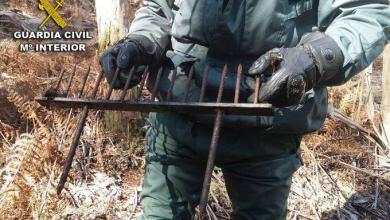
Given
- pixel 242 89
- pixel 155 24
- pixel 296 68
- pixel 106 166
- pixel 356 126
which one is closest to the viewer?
pixel 296 68

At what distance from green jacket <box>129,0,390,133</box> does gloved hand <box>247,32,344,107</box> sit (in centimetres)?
6

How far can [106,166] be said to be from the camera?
3.52m

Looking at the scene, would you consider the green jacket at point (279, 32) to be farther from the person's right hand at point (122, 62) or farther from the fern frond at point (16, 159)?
the fern frond at point (16, 159)

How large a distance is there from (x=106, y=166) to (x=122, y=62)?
2055mm

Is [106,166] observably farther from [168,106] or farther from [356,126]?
[168,106]

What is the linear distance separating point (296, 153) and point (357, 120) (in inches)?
104

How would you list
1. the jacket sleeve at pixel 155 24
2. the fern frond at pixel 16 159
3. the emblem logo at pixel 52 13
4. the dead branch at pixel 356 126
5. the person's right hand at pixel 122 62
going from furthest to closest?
→ 1. the emblem logo at pixel 52 13
2. the dead branch at pixel 356 126
3. the fern frond at pixel 16 159
4. the jacket sleeve at pixel 155 24
5. the person's right hand at pixel 122 62

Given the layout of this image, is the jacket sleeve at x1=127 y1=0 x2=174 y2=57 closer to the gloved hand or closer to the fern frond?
the gloved hand

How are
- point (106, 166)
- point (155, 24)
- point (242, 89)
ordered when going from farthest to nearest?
Result: 1. point (106, 166)
2. point (155, 24)
3. point (242, 89)

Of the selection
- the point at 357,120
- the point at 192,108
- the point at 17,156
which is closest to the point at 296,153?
the point at 192,108

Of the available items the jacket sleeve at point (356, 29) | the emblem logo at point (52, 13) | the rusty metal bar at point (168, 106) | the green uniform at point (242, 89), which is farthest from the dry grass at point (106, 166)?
the jacket sleeve at point (356, 29)

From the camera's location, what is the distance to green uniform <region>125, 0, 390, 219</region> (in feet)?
5.00

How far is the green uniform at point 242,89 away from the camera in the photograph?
152 centimetres

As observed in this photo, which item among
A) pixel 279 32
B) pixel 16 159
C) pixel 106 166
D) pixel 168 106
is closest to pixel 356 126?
pixel 106 166
